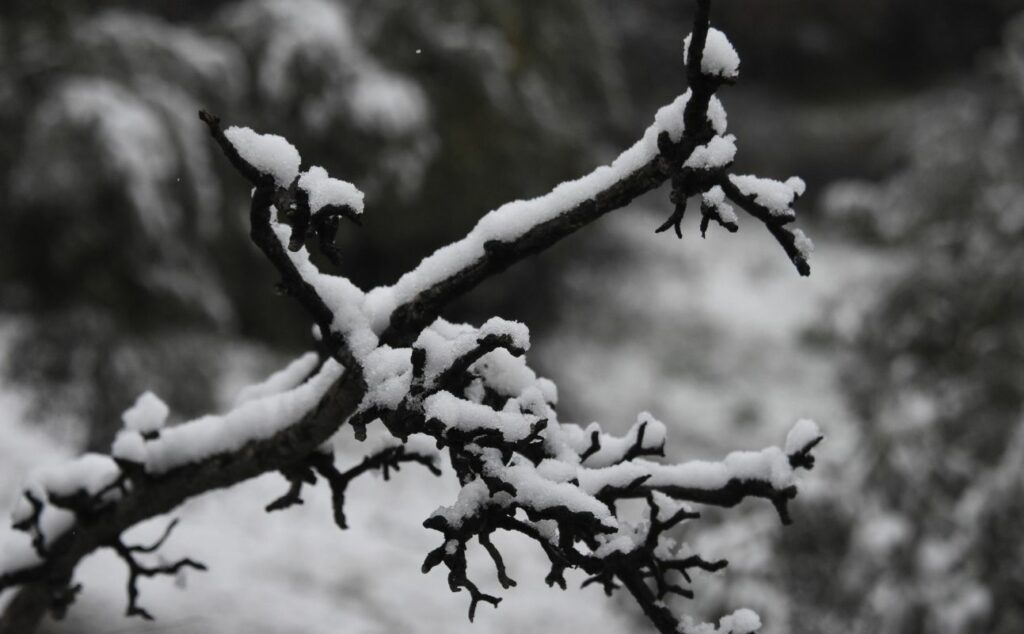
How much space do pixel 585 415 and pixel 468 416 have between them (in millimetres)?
6862

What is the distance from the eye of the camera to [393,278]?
666cm

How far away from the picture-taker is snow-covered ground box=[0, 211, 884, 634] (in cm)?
247

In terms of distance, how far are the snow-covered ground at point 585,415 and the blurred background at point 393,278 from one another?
1.2 inches

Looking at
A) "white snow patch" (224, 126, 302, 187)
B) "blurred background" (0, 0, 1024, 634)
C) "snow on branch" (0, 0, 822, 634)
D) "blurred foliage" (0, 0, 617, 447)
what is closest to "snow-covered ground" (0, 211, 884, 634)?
"blurred background" (0, 0, 1024, 634)

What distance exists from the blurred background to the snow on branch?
82 cm

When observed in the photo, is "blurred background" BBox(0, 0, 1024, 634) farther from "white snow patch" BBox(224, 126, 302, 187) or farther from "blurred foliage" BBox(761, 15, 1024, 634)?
"white snow patch" BBox(224, 126, 302, 187)

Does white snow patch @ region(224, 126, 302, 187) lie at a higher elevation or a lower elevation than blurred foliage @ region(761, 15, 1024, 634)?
lower

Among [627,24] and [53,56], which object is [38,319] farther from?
[627,24]

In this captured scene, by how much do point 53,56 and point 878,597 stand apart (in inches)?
170

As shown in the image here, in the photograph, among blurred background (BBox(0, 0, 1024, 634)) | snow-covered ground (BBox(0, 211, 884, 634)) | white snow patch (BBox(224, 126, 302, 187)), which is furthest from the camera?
blurred background (BBox(0, 0, 1024, 634))

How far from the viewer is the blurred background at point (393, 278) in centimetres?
395

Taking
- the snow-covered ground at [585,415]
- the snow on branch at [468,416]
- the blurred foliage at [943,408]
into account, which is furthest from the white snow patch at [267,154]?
the blurred foliage at [943,408]

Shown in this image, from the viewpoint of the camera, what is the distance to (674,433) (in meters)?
7.71

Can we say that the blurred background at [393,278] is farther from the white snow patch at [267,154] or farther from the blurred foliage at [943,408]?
the white snow patch at [267,154]
